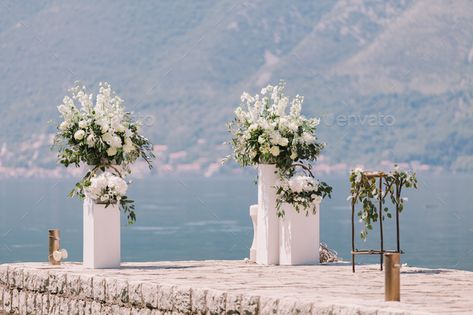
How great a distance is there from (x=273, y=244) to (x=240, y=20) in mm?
161517

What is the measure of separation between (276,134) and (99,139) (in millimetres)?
1968

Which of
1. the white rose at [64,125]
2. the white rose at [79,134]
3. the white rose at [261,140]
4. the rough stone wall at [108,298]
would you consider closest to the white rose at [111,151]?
the white rose at [79,134]

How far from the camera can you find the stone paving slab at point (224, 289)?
9672 millimetres

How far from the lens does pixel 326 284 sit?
11.5 m

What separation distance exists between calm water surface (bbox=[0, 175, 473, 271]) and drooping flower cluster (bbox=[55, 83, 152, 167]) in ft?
143

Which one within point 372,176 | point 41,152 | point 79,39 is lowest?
point 372,176

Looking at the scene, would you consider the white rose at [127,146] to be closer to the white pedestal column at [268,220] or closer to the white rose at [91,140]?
the white rose at [91,140]

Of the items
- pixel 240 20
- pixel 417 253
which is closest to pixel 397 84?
pixel 240 20

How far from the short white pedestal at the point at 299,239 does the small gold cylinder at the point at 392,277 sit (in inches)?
178

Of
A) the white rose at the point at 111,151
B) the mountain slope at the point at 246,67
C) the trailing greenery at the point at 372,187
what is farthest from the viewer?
the mountain slope at the point at 246,67

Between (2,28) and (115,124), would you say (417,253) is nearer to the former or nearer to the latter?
(115,124)

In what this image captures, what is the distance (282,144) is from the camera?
46.7 feet
